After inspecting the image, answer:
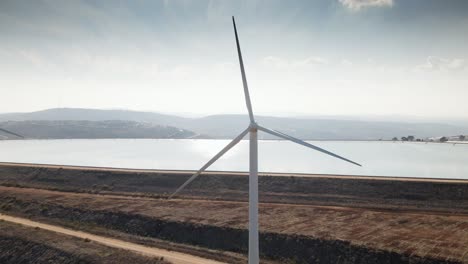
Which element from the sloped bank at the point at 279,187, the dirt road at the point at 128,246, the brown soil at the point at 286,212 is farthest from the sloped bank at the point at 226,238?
the sloped bank at the point at 279,187

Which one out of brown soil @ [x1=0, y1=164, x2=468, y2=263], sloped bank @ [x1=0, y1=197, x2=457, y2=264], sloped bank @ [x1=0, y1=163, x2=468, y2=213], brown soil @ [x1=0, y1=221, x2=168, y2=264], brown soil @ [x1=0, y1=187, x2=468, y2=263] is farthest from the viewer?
sloped bank @ [x1=0, y1=163, x2=468, y2=213]

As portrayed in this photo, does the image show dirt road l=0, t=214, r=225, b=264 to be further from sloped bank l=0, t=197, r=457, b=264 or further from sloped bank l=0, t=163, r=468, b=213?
sloped bank l=0, t=163, r=468, b=213

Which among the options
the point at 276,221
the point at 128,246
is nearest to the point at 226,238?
the point at 276,221

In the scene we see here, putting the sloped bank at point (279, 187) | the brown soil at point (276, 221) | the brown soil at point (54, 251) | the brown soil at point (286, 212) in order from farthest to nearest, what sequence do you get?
1. the sloped bank at point (279, 187)
2. the brown soil at point (286, 212)
3. the brown soil at point (54, 251)
4. the brown soil at point (276, 221)

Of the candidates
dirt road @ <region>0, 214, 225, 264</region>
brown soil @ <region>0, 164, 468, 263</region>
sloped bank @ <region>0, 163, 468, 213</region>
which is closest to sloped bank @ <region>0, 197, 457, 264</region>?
brown soil @ <region>0, 164, 468, 263</region>

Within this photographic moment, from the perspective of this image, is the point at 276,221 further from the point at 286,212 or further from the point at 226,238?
the point at 226,238

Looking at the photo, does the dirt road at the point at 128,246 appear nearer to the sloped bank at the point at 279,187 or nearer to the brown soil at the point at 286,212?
the brown soil at the point at 286,212

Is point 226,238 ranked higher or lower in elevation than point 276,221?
lower

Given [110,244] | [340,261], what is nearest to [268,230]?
[340,261]
